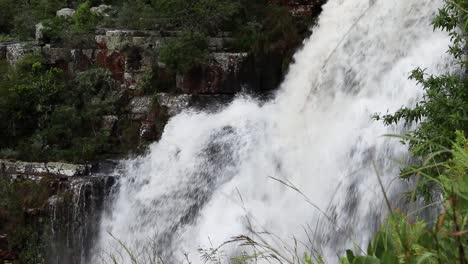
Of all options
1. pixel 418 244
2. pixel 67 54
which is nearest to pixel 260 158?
pixel 67 54

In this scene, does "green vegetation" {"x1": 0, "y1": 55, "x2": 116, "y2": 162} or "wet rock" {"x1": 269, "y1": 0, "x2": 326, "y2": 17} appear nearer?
"green vegetation" {"x1": 0, "y1": 55, "x2": 116, "y2": 162}

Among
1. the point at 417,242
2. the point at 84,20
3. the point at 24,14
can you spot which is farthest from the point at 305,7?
the point at 417,242

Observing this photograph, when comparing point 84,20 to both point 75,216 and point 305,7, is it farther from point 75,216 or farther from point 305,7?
point 75,216

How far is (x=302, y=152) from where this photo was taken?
936cm

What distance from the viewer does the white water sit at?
753cm

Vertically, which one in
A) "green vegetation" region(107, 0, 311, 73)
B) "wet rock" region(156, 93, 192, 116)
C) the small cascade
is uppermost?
"green vegetation" region(107, 0, 311, 73)

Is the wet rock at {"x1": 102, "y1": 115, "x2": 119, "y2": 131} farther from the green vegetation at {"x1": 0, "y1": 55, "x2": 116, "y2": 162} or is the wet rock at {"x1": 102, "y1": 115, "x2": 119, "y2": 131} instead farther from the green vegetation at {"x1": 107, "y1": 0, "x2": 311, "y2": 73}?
the green vegetation at {"x1": 107, "y1": 0, "x2": 311, "y2": 73}

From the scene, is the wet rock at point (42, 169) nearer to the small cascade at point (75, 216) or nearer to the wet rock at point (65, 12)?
the small cascade at point (75, 216)

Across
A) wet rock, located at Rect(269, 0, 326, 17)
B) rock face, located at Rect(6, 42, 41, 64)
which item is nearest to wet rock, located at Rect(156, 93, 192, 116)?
wet rock, located at Rect(269, 0, 326, 17)

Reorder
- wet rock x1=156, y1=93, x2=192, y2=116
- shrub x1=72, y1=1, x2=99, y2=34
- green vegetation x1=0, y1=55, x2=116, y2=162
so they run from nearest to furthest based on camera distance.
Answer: wet rock x1=156, y1=93, x2=192, y2=116
green vegetation x1=0, y1=55, x2=116, y2=162
shrub x1=72, y1=1, x2=99, y2=34

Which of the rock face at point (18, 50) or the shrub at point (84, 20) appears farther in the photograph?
the shrub at point (84, 20)

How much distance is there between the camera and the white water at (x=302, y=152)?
7.53 meters

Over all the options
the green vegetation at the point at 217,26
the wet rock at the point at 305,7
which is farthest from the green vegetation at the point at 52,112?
the wet rock at the point at 305,7

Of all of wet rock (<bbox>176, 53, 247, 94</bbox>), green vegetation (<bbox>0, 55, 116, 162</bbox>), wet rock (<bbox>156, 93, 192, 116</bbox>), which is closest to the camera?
wet rock (<bbox>156, 93, 192, 116</bbox>)
